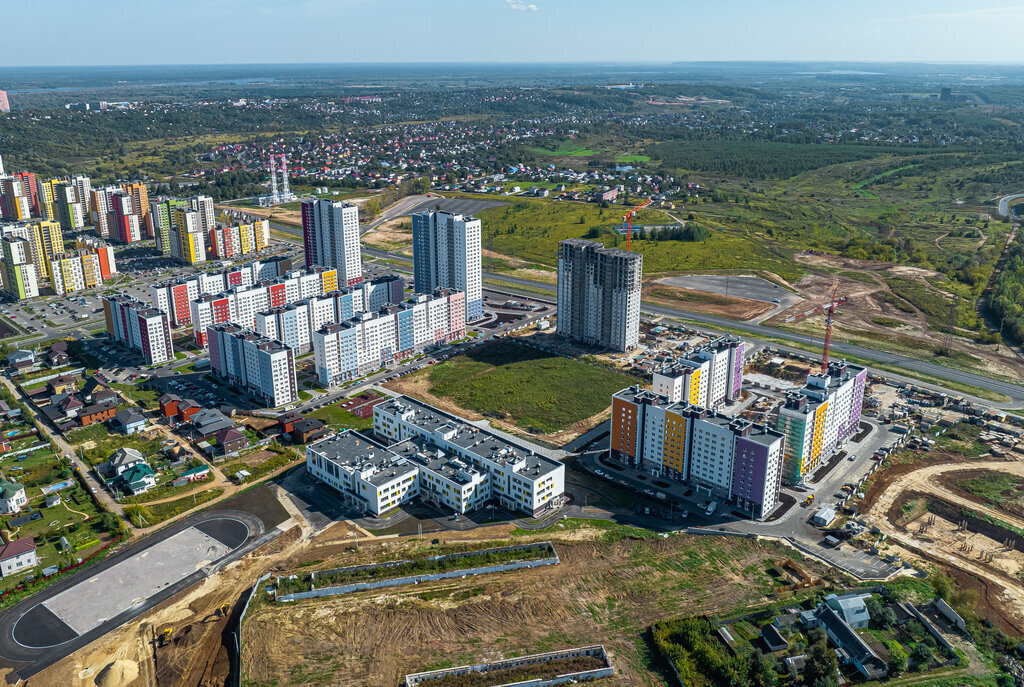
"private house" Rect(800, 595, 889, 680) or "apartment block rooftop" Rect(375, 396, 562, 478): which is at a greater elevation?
"apartment block rooftop" Rect(375, 396, 562, 478)

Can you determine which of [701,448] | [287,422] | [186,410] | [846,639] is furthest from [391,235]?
[846,639]

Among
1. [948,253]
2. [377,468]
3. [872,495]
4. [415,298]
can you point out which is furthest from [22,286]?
[948,253]

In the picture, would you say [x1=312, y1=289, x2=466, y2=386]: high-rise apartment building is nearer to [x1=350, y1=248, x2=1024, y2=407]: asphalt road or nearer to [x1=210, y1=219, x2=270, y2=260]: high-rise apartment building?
[x1=350, y1=248, x2=1024, y2=407]: asphalt road

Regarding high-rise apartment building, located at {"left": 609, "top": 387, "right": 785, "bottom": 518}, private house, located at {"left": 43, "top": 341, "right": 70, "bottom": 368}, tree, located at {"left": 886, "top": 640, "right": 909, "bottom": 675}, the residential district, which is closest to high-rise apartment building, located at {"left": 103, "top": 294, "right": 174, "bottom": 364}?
the residential district

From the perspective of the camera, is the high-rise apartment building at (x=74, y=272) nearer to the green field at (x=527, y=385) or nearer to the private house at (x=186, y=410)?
the private house at (x=186, y=410)

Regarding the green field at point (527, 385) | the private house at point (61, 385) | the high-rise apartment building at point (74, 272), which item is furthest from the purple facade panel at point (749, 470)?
the high-rise apartment building at point (74, 272)
